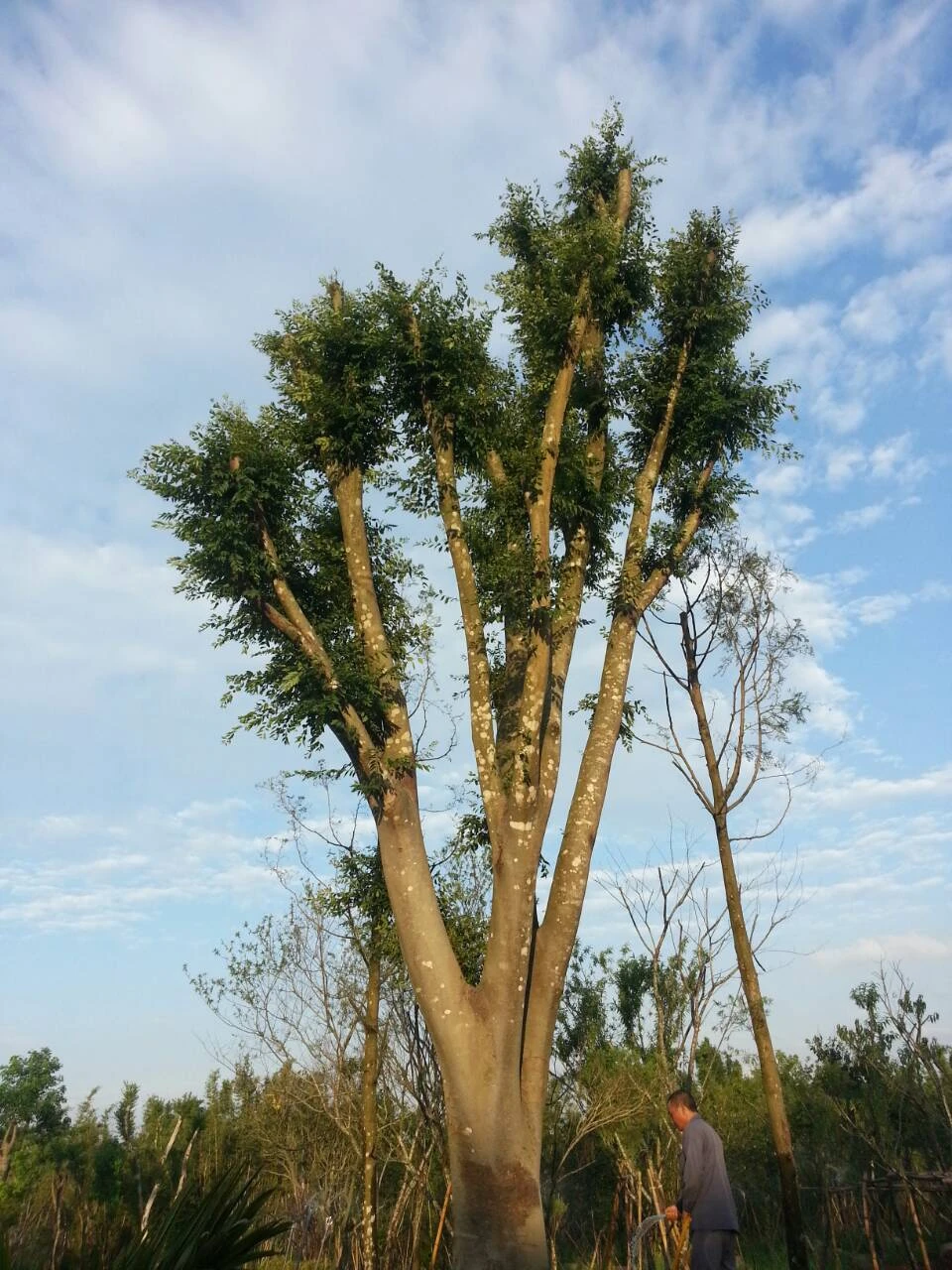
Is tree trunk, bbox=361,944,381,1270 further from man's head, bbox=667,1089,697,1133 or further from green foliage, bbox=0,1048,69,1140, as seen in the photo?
green foliage, bbox=0,1048,69,1140

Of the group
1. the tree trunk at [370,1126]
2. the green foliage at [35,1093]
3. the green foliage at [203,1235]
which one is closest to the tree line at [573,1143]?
the tree trunk at [370,1126]

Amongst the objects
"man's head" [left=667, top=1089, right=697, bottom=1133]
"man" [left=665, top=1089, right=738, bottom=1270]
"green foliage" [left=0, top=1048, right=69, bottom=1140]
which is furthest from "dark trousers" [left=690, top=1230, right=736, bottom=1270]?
"green foliage" [left=0, top=1048, right=69, bottom=1140]

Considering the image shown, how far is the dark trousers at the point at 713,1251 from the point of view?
6.49m

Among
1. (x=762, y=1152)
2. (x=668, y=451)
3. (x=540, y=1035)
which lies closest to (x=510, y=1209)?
(x=540, y=1035)

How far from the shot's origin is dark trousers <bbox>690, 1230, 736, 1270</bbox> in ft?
21.3

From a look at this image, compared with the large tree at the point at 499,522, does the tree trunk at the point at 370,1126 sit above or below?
below

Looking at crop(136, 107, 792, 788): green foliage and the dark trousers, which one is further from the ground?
crop(136, 107, 792, 788): green foliage

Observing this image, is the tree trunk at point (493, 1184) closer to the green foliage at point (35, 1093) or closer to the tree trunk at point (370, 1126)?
the tree trunk at point (370, 1126)

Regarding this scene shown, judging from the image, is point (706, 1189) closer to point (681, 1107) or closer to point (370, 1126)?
point (681, 1107)

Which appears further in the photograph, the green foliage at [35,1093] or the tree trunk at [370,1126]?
the green foliage at [35,1093]

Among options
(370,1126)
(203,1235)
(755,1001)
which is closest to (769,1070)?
(755,1001)

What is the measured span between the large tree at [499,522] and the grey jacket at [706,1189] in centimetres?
134

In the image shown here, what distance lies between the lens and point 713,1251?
6.52 m

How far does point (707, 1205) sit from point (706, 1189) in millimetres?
98
